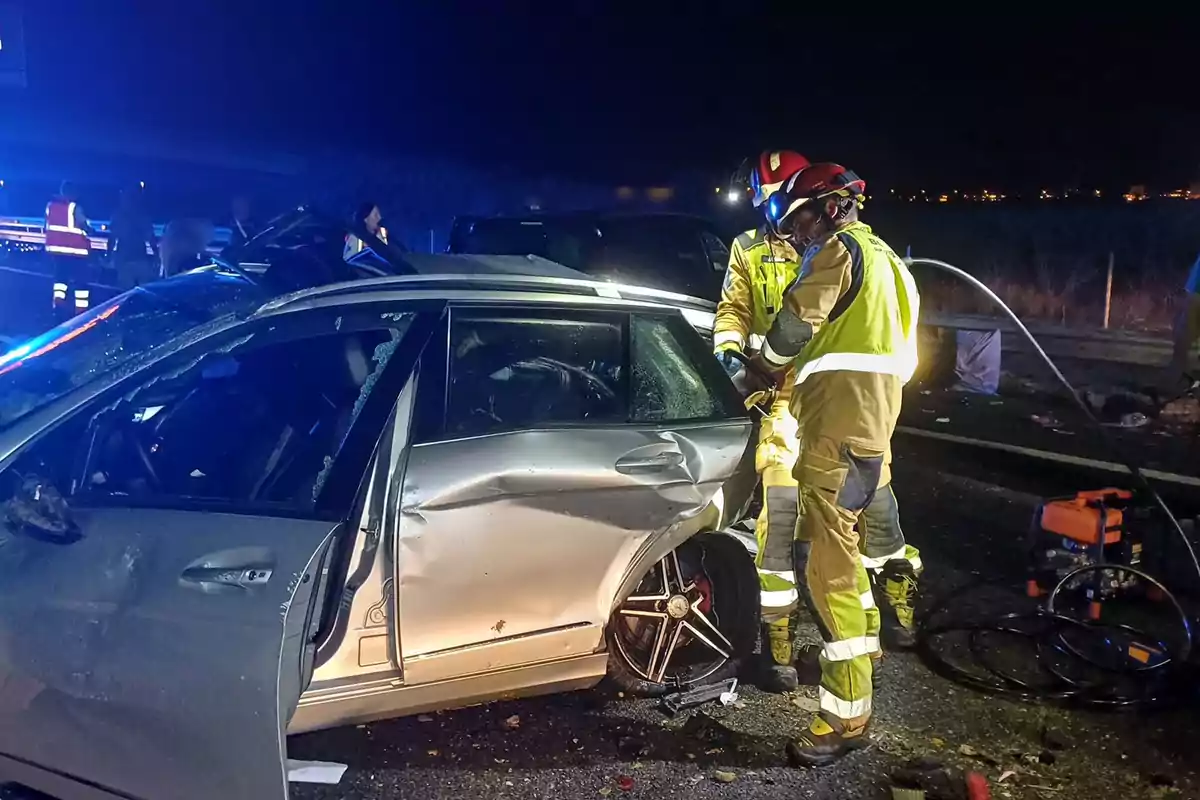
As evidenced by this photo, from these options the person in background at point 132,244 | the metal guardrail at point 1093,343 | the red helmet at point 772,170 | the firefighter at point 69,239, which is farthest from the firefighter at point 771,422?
the metal guardrail at point 1093,343

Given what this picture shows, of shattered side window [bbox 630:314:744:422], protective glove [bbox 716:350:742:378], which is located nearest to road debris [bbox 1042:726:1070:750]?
shattered side window [bbox 630:314:744:422]

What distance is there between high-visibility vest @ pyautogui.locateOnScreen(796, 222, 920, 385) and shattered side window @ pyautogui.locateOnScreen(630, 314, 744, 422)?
1.11ft

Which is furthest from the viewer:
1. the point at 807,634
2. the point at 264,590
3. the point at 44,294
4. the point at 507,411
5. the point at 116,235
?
the point at 44,294

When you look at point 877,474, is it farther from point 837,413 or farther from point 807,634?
point 807,634

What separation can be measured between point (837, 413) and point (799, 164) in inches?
44.2

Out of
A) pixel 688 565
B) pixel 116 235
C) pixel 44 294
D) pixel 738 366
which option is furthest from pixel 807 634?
pixel 44 294

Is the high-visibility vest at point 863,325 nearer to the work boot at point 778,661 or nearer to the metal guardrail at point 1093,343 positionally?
the work boot at point 778,661

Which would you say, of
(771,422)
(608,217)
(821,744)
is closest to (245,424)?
(771,422)

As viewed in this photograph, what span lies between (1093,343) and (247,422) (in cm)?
1112

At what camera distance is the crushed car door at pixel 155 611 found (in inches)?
95.0

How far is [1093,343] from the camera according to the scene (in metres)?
12.0

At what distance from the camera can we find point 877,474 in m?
3.47

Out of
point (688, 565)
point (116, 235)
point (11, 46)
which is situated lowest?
point (688, 565)

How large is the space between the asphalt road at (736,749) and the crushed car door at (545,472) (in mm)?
510
